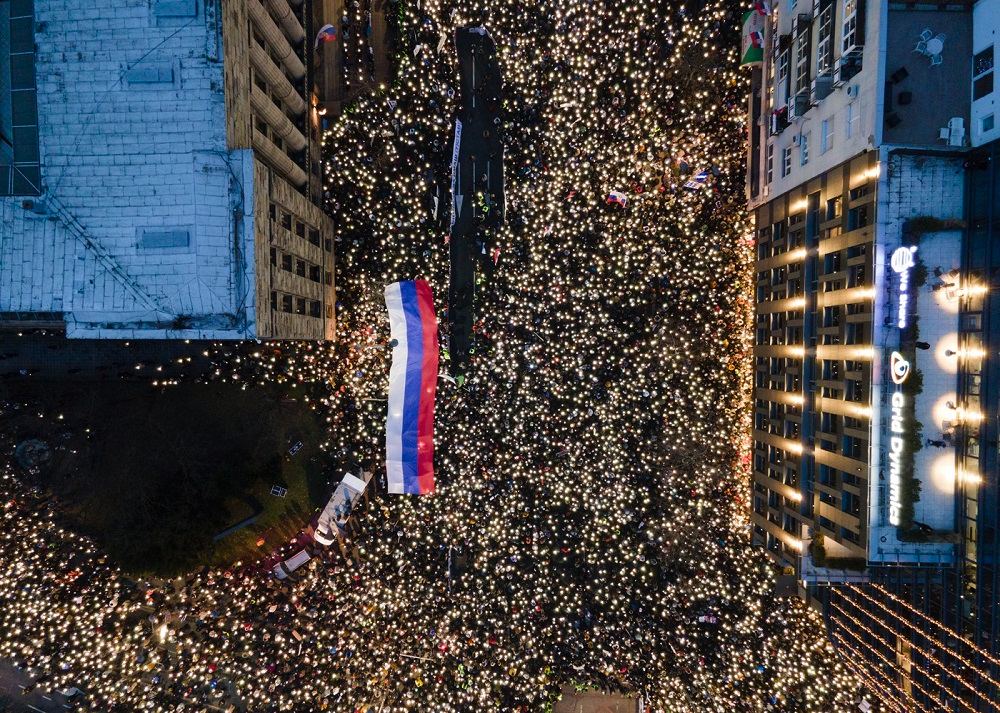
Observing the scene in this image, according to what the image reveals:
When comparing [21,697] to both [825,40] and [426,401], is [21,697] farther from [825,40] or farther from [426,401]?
[825,40]

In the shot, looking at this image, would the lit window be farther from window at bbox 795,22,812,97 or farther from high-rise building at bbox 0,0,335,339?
high-rise building at bbox 0,0,335,339

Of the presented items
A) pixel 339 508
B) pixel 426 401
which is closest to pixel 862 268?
pixel 426 401

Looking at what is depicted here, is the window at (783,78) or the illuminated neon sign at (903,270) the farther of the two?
the window at (783,78)

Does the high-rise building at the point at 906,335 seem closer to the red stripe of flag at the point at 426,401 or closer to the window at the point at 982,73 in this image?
the window at the point at 982,73

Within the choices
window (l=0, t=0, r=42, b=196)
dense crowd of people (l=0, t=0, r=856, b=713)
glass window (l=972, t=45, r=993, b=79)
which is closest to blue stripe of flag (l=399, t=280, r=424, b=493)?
dense crowd of people (l=0, t=0, r=856, b=713)

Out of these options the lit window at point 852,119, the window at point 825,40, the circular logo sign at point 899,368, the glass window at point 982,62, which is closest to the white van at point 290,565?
the circular logo sign at point 899,368

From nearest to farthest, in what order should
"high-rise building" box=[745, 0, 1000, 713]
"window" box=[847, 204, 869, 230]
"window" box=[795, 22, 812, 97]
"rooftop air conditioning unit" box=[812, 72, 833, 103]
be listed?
"high-rise building" box=[745, 0, 1000, 713] → "window" box=[847, 204, 869, 230] → "rooftop air conditioning unit" box=[812, 72, 833, 103] → "window" box=[795, 22, 812, 97]

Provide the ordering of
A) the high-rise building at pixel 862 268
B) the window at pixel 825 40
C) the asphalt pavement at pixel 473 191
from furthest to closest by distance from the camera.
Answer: the asphalt pavement at pixel 473 191 < the window at pixel 825 40 < the high-rise building at pixel 862 268
